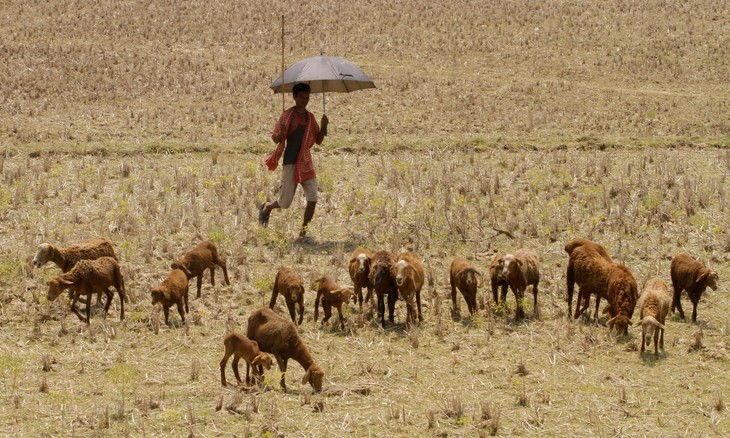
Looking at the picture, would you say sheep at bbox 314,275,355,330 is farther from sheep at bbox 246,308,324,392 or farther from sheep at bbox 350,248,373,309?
sheep at bbox 246,308,324,392

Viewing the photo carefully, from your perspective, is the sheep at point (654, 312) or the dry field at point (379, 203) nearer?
the dry field at point (379, 203)

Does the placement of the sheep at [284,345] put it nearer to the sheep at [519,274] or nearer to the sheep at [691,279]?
the sheep at [519,274]

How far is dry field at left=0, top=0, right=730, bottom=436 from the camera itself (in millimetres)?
9633

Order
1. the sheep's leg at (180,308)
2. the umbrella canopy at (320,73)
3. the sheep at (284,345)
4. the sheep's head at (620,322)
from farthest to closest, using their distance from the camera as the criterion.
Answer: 1. the umbrella canopy at (320,73)
2. the sheep's leg at (180,308)
3. the sheep's head at (620,322)
4. the sheep at (284,345)

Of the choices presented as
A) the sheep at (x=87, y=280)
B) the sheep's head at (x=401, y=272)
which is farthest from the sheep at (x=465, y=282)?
the sheep at (x=87, y=280)

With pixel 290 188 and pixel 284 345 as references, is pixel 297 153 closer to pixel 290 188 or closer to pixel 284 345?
pixel 290 188

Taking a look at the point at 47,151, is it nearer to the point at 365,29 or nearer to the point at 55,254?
the point at 55,254


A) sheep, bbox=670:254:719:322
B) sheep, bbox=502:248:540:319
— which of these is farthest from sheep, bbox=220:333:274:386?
sheep, bbox=670:254:719:322

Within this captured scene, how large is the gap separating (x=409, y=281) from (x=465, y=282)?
0.84 m

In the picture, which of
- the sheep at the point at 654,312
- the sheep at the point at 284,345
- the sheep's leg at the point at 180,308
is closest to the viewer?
the sheep at the point at 284,345

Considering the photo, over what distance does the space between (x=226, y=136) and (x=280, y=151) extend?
8.18 m

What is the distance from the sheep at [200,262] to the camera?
41.3 ft

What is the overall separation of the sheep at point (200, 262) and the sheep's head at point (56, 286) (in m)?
1.47

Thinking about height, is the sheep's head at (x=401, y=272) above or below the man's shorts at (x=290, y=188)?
below
